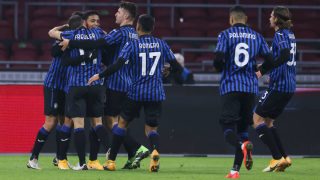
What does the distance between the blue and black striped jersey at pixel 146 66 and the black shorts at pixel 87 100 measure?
485 mm

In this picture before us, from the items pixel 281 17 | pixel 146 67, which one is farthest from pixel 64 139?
pixel 281 17

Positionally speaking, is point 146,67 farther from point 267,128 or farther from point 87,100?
point 267,128

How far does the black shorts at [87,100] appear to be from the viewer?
39.0ft

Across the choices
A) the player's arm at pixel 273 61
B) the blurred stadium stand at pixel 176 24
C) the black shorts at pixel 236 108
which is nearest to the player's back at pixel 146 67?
the black shorts at pixel 236 108

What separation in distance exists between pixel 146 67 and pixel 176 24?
411 inches

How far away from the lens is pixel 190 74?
1731 cm

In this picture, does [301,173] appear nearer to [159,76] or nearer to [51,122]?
[159,76]

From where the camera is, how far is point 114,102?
12.3 meters

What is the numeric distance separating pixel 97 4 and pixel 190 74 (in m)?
4.58

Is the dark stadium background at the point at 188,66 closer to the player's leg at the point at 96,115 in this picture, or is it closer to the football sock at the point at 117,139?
the player's leg at the point at 96,115

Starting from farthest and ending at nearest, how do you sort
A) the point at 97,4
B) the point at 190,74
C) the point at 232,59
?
the point at 97,4 → the point at 190,74 → the point at 232,59

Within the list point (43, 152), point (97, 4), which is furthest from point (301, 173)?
point (97, 4)

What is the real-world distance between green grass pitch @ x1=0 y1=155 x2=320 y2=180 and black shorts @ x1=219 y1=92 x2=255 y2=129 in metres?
0.67

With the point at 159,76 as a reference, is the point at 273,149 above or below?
below
